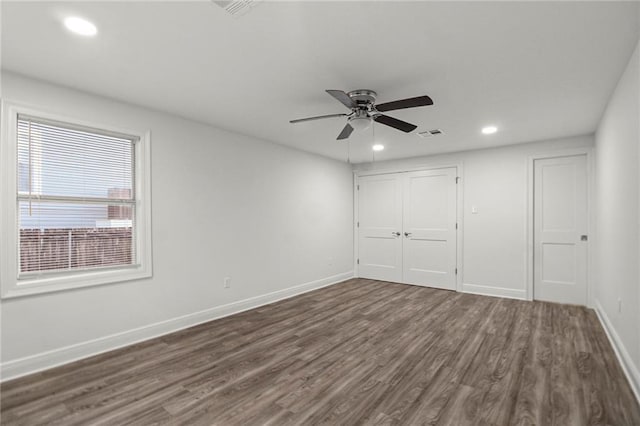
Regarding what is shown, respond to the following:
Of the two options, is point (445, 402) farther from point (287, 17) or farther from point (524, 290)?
point (524, 290)

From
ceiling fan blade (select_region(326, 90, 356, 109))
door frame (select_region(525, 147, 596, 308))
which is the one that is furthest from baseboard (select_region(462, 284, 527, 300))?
ceiling fan blade (select_region(326, 90, 356, 109))

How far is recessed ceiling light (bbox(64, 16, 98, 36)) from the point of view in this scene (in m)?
1.86

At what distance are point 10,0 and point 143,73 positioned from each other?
88cm

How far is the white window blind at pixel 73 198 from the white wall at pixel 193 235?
0.20 metres

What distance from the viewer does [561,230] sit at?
4555 millimetres

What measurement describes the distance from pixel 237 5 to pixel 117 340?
3072mm

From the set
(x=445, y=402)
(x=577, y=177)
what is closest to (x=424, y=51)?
(x=445, y=402)

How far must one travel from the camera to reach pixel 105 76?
2.58 meters

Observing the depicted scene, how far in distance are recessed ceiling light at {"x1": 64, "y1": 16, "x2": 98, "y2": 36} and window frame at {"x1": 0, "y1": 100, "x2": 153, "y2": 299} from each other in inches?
43.5

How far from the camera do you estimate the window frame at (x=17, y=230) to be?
2.47m

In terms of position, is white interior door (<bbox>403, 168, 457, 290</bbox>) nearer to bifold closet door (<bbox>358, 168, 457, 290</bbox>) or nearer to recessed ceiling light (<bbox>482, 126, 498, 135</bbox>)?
bifold closet door (<bbox>358, 168, 457, 290</bbox>)

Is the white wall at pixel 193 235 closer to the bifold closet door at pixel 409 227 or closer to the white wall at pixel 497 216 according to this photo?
the bifold closet door at pixel 409 227

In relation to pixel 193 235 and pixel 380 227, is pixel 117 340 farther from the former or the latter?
pixel 380 227

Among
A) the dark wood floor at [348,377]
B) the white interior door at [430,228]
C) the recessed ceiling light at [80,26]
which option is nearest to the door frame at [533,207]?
the dark wood floor at [348,377]
